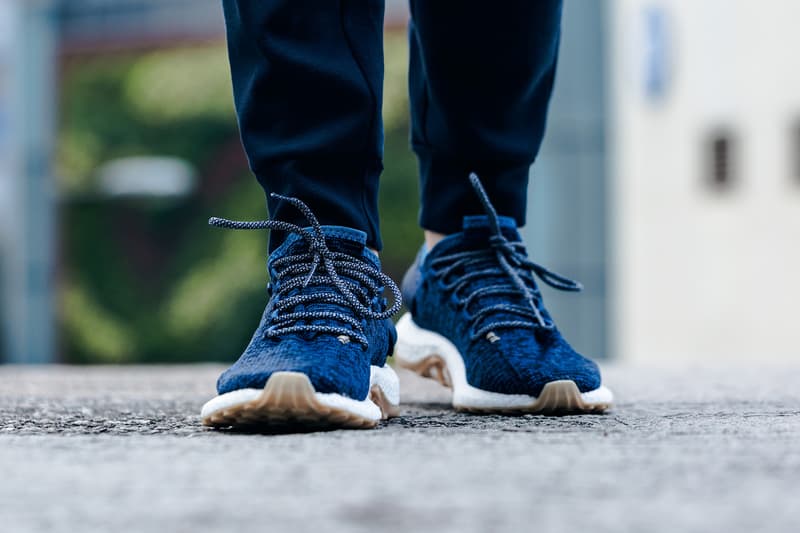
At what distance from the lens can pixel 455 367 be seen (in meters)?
1.42

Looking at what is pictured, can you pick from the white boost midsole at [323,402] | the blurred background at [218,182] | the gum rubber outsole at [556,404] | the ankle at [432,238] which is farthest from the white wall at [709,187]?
the white boost midsole at [323,402]

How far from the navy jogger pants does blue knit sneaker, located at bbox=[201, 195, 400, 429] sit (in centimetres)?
5

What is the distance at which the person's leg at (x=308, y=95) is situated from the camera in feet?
4.14

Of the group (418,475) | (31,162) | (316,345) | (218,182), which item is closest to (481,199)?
(316,345)

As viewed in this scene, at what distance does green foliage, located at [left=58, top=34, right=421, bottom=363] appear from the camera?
9555mm

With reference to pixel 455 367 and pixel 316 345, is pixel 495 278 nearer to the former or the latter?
pixel 455 367


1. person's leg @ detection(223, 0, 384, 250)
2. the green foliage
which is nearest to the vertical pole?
the green foliage

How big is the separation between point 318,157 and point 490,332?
11.9 inches

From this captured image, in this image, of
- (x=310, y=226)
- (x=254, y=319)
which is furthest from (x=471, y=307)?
(x=254, y=319)

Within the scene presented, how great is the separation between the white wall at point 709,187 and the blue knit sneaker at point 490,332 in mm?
8973

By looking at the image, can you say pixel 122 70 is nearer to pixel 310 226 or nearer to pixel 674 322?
pixel 674 322

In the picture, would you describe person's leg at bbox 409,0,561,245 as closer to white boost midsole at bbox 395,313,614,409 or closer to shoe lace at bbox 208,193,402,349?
white boost midsole at bbox 395,313,614,409

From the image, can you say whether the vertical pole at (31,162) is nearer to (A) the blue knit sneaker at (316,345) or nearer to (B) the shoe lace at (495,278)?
(B) the shoe lace at (495,278)

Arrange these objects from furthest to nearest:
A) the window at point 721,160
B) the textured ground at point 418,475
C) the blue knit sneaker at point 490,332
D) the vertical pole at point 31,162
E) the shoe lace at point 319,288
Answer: the window at point 721,160, the vertical pole at point 31,162, the blue knit sneaker at point 490,332, the shoe lace at point 319,288, the textured ground at point 418,475
